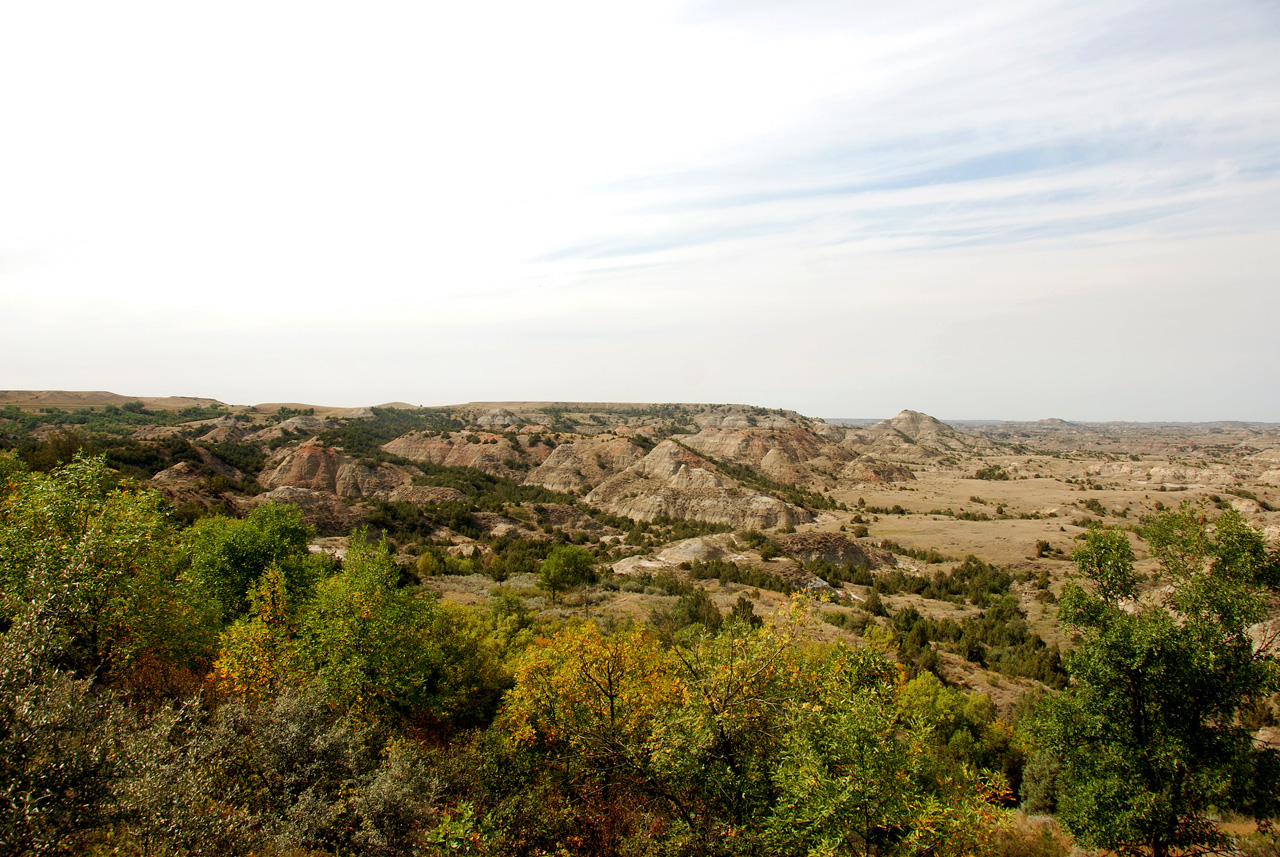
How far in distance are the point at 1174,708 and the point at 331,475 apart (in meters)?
73.3

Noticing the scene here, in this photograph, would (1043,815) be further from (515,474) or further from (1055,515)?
(515,474)

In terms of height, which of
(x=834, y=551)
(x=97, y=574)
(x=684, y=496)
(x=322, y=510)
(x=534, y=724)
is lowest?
(x=834, y=551)

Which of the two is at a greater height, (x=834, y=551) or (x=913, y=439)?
(x=913, y=439)

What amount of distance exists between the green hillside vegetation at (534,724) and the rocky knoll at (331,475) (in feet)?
158

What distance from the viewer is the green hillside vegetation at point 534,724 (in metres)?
7.88

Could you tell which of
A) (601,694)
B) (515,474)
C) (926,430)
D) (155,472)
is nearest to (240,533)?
(601,694)

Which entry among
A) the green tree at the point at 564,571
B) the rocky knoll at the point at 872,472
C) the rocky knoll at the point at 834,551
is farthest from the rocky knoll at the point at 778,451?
the green tree at the point at 564,571

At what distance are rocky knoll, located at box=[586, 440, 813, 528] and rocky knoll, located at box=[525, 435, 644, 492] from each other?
4.56 metres

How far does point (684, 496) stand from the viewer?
229 ft

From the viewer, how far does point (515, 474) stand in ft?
276

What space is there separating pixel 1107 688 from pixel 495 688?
16.1m

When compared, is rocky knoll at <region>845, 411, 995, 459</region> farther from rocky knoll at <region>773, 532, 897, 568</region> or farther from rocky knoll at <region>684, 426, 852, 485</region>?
rocky knoll at <region>773, 532, 897, 568</region>

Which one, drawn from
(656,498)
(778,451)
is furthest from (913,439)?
(656,498)

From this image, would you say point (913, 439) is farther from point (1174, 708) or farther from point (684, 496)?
point (1174, 708)
